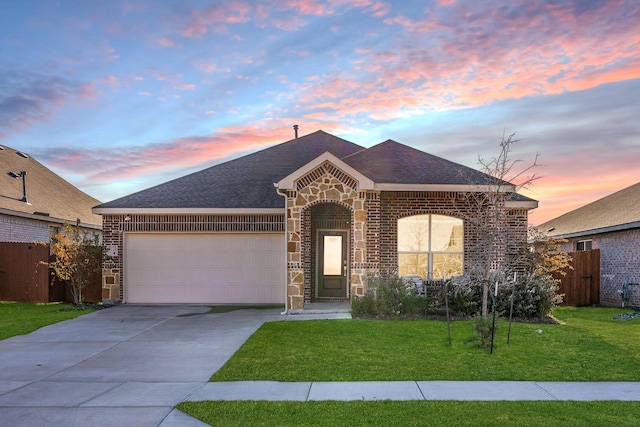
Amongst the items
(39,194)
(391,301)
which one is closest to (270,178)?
(391,301)

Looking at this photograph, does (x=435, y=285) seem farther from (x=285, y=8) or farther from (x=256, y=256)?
(x=285, y=8)

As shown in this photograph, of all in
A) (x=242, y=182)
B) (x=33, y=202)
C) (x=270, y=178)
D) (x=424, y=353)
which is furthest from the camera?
(x=33, y=202)

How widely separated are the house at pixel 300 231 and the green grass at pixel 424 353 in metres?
2.99

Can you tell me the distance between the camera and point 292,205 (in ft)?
48.1

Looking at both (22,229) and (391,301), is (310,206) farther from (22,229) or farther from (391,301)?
(22,229)

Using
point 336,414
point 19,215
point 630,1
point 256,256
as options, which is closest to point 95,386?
point 336,414

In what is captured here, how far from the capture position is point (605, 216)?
69.2 feet

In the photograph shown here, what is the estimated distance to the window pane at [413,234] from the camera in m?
15.3

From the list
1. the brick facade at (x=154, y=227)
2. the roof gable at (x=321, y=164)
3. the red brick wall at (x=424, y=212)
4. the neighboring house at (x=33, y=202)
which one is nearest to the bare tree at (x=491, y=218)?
the red brick wall at (x=424, y=212)

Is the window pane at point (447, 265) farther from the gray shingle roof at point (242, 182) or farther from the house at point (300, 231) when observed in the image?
the gray shingle roof at point (242, 182)

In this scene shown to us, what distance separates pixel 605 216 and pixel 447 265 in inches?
381

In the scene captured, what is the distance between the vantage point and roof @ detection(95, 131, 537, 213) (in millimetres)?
15305

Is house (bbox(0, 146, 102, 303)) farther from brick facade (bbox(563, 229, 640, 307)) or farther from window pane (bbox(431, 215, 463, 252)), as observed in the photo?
brick facade (bbox(563, 229, 640, 307))

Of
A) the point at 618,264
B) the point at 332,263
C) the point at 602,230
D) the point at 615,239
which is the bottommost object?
the point at 618,264
